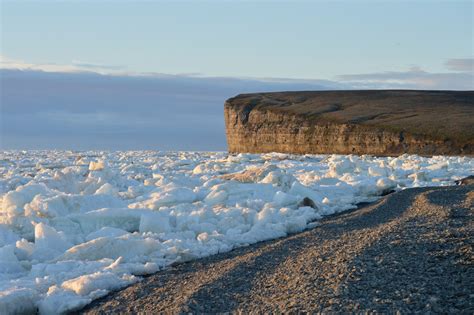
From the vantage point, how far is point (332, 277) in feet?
15.3

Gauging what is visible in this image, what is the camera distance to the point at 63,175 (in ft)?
34.1

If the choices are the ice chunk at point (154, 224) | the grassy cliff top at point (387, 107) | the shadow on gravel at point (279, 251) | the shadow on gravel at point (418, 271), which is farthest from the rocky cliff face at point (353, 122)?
the shadow on gravel at point (418, 271)

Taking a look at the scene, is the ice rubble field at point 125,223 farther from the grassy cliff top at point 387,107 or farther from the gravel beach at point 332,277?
the grassy cliff top at point 387,107

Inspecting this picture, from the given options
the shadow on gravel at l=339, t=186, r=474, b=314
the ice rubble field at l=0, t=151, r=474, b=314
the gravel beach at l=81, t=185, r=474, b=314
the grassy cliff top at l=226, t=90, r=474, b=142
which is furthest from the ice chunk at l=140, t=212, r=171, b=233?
the grassy cliff top at l=226, t=90, r=474, b=142

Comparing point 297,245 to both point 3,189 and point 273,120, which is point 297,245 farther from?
point 273,120

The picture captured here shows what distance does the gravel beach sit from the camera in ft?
13.6

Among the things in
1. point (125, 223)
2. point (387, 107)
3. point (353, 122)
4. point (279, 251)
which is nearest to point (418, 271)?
point (279, 251)

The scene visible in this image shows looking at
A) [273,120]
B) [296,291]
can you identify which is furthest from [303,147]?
[296,291]

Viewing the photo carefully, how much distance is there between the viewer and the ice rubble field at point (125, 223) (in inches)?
215

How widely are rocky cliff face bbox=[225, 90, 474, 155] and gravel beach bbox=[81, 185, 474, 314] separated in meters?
19.6

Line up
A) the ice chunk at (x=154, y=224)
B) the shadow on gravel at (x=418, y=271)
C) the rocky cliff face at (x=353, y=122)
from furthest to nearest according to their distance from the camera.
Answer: the rocky cliff face at (x=353, y=122), the ice chunk at (x=154, y=224), the shadow on gravel at (x=418, y=271)

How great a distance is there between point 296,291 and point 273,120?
1174 inches

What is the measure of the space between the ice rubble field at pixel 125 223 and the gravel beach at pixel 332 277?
0.34m

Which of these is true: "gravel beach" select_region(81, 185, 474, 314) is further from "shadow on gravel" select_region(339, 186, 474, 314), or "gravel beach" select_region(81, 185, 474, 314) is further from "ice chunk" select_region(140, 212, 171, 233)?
"ice chunk" select_region(140, 212, 171, 233)
